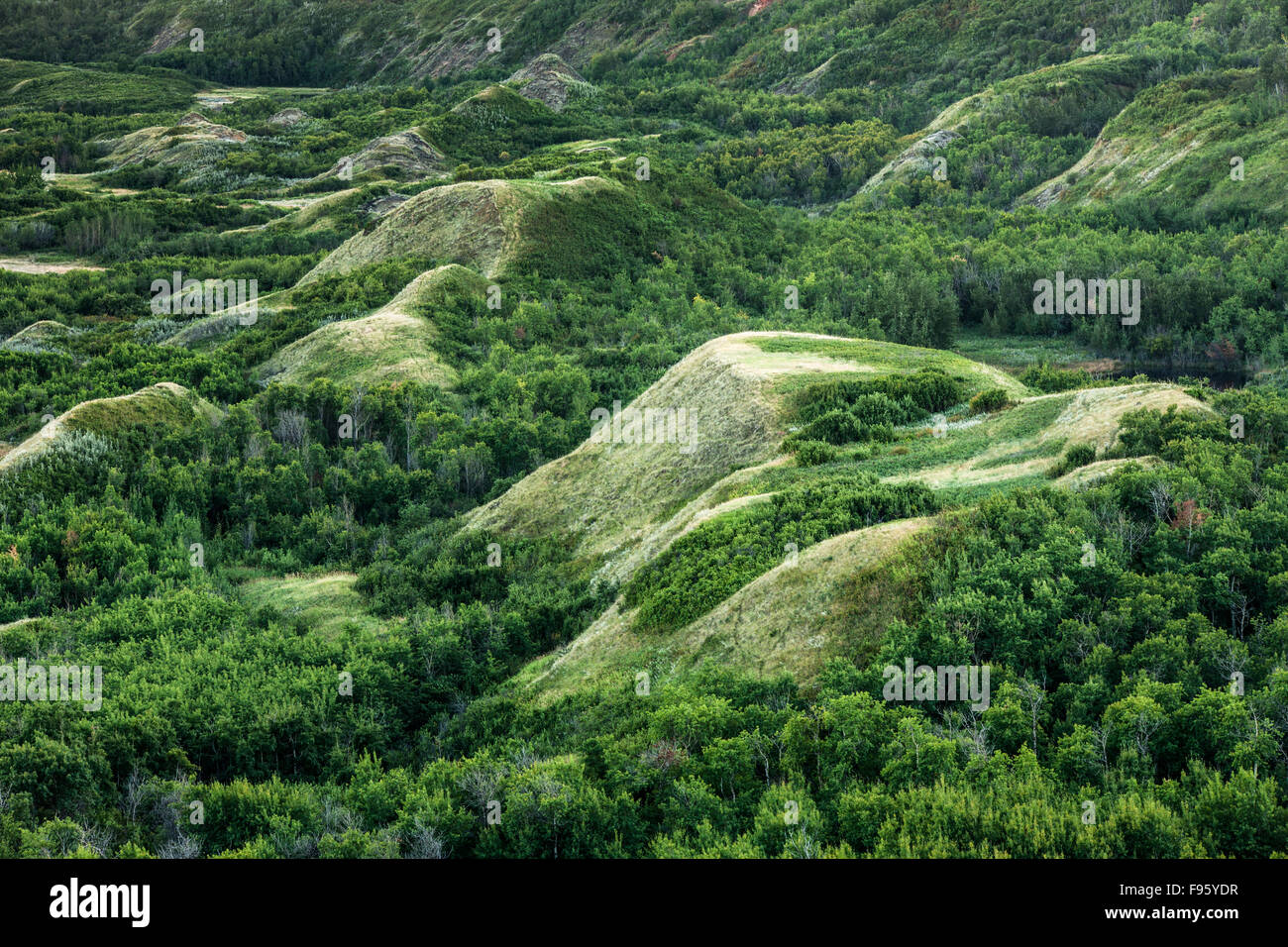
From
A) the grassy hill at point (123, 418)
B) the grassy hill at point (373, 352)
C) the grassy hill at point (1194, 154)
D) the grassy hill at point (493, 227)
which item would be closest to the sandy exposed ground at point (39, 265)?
the grassy hill at point (493, 227)

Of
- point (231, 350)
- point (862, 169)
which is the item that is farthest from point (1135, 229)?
point (231, 350)

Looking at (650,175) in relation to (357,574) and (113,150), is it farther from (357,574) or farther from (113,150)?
(113,150)

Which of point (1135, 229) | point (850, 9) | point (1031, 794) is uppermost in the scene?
point (850, 9)

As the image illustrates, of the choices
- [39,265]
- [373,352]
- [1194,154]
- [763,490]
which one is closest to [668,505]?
[763,490]

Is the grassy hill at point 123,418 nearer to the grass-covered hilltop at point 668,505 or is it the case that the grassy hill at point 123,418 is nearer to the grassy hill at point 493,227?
the grass-covered hilltop at point 668,505

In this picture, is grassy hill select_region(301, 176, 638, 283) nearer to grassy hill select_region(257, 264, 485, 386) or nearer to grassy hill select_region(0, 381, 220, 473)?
grassy hill select_region(257, 264, 485, 386)

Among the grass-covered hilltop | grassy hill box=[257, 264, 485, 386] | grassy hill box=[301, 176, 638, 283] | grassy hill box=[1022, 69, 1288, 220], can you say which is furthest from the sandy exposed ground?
grassy hill box=[1022, 69, 1288, 220]

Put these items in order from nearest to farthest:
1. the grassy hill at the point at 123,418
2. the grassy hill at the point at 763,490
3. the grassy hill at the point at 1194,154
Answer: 1. the grassy hill at the point at 763,490
2. the grassy hill at the point at 123,418
3. the grassy hill at the point at 1194,154

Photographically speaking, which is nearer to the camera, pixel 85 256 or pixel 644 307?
pixel 644 307
